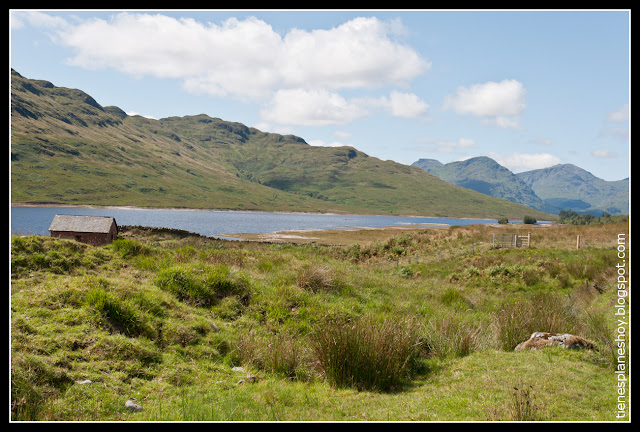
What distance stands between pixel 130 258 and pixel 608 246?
105 ft

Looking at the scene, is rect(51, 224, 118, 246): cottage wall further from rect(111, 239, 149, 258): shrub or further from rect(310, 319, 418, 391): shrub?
rect(310, 319, 418, 391): shrub

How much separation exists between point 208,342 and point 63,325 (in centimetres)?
328

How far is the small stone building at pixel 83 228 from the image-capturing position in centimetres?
2659

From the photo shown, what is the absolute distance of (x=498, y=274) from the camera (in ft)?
80.6

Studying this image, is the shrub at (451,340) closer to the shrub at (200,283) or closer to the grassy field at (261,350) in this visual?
the grassy field at (261,350)

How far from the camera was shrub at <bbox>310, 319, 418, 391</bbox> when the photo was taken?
8.20m

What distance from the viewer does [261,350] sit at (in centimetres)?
959

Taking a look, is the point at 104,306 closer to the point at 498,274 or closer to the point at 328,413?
the point at 328,413

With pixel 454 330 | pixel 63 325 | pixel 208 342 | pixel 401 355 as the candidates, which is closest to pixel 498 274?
pixel 454 330
